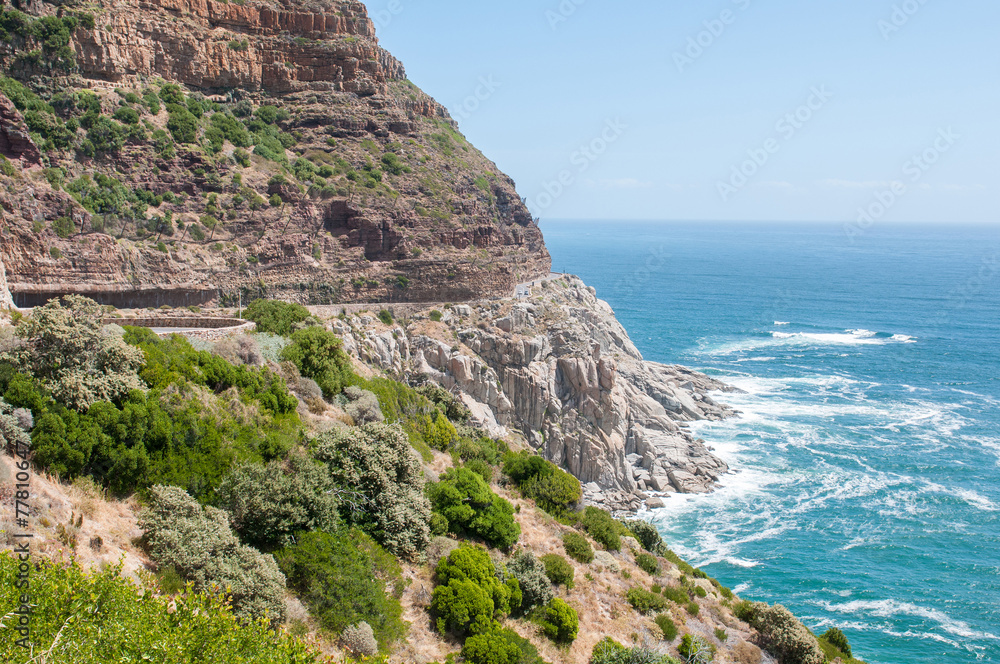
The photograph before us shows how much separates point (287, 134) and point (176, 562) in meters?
46.0

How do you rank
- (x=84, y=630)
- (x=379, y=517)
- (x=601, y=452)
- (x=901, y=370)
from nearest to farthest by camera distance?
(x=84, y=630), (x=379, y=517), (x=601, y=452), (x=901, y=370)

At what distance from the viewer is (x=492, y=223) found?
61.4 meters

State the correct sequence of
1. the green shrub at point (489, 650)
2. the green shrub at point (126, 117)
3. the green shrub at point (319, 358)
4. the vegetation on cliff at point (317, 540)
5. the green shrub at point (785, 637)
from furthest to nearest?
the green shrub at point (126, 117) → the green shrub at point (319, 358) → the green shrub at point (785, 637) → the green shrub at point (489, 650) → the vegetation on cliff at point (317, 540)

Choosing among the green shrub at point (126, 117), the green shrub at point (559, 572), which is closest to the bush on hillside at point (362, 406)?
the green shrub at point (559, 572)

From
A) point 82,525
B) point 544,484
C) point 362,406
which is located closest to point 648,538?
point 544,484

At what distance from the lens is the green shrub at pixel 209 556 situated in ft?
45.9

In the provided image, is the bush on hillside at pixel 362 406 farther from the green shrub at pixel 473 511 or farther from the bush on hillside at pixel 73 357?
the bush on hillside at pixel 73 357

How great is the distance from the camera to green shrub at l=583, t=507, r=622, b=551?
85.3ft

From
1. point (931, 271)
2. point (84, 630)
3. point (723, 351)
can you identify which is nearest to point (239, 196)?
point (84, 630)

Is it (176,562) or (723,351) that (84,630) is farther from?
(723,351)

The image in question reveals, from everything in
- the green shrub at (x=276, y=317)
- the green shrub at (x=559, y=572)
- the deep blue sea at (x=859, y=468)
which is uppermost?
the green shrub at (x=276, y=317)

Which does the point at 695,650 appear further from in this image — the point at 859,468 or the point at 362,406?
the point at 859,468

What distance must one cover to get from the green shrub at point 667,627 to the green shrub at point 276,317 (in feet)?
58.7

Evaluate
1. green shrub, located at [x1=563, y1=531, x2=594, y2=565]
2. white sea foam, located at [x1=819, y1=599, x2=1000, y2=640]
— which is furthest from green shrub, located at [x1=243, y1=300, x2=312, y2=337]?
white sea foam, located at [x1=819, y1=599, x2=1000, y2=640]
